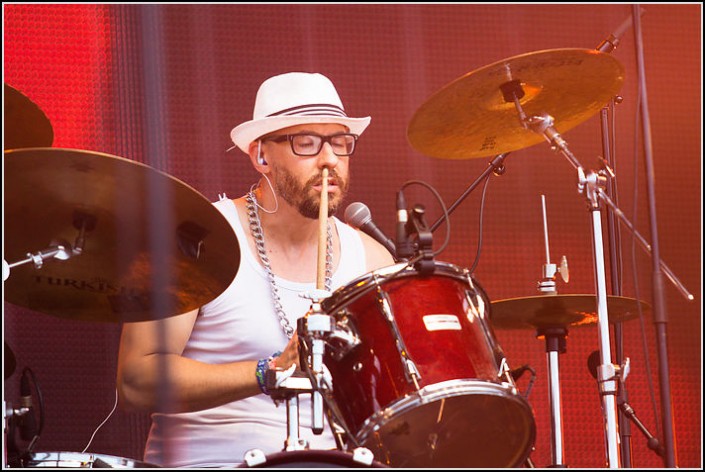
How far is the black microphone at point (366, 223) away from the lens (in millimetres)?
1976

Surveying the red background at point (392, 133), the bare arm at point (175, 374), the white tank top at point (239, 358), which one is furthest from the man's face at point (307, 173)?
the red background at point (392, 133)

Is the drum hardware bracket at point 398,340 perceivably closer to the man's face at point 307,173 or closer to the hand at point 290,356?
the hand at point 290,356

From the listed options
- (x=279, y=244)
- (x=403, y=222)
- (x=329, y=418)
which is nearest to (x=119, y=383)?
(x=279, y=244)

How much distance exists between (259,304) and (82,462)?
80 cm

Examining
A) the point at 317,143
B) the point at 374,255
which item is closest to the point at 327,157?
the point at 317,143

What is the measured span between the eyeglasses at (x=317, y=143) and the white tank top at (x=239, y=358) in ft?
0.87

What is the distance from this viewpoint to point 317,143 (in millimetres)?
2420

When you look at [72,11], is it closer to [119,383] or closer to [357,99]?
[357,99]

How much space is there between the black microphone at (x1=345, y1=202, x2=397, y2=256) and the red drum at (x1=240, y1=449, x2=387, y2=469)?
2.05 ft

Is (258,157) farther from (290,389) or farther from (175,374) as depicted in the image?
(290,389)

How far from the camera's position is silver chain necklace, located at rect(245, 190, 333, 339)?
7.97ft

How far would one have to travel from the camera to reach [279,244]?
8.40 feet

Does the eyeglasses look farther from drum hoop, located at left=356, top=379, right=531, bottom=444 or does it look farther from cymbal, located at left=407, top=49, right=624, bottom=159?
drum hoop, located at left=356, top=379, right=531, bottom=444

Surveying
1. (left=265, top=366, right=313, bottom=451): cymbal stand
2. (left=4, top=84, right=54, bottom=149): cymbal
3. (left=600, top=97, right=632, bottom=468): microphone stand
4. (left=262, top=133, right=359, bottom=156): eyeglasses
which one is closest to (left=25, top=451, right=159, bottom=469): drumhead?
(left=265, top=366, right=313, bottom=451): cymbal stand
